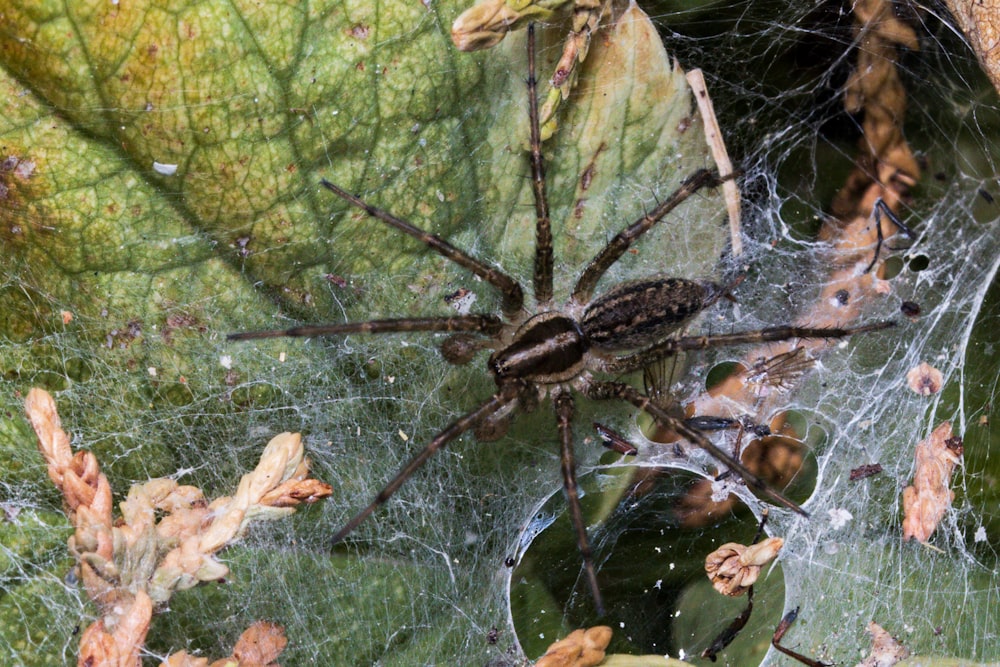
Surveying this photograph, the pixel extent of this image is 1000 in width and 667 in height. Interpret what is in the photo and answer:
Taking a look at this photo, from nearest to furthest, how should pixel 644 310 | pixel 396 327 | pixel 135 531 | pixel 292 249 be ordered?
pixel 135 531 < pixel 292 249 < pixel 396 327 < pixel 644 310

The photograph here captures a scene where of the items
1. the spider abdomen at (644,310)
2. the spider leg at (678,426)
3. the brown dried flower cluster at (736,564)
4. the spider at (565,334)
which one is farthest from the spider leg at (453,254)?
the brown dried flower cluster at (736,564)

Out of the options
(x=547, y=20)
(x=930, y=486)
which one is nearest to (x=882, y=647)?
(x=930, y=486)

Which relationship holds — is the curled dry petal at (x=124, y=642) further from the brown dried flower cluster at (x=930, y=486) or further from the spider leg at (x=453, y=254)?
the brown dried flower cluster at (x=930, y=486)

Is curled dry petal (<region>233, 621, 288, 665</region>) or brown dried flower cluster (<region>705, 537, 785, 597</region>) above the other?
curled dry petal (<region>233, 621, 288, 665</region>)

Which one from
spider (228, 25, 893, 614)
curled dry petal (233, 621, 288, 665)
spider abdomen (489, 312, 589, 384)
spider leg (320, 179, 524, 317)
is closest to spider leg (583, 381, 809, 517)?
spider (228, 25, 893, 614)

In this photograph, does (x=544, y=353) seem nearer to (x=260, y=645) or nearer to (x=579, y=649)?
(x=579, y=649)

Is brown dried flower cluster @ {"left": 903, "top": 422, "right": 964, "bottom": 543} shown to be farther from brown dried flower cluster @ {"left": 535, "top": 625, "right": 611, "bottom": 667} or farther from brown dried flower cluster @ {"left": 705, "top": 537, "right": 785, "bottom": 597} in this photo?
brown dried flower cluster @ {"left": 535, "top": 625, "right": 611, "bottom": 667}
